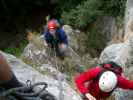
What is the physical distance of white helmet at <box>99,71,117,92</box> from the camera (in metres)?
5.91

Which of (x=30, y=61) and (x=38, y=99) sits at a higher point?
(x=38, y=99)

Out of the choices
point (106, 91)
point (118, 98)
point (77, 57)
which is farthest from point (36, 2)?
point (106, 91)

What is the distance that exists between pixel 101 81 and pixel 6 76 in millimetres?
2937

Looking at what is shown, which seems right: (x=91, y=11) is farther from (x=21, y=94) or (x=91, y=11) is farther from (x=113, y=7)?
(x=21, y=94)

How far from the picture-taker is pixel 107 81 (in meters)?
5.91

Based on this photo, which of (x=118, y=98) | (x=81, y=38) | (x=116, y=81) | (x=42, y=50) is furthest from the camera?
(x=81, y=38)

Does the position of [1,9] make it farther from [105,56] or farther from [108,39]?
[105,56]

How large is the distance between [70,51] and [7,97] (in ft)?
30.3

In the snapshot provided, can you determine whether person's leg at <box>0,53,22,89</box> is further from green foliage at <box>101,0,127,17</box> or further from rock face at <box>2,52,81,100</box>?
green foliage at <box>101,0,127,17</box>

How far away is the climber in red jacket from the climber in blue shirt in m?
4.14

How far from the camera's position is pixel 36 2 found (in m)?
20.5

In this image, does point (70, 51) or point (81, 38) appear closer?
point (70, 51)

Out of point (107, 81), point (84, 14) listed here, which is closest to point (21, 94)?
point (107, 81)

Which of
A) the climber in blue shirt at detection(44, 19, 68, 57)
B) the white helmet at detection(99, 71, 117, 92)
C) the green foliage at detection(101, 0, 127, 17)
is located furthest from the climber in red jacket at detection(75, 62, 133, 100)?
the green foliage at detection(101, 0, 127, 17)
